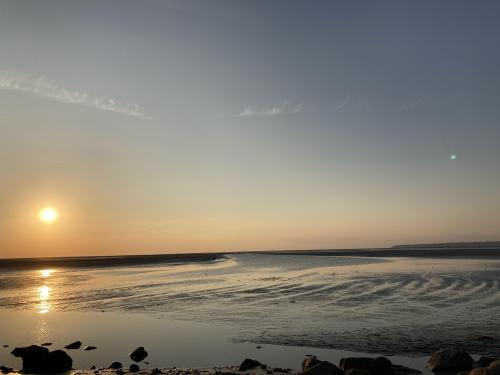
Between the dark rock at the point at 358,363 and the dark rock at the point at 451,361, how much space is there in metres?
2.12

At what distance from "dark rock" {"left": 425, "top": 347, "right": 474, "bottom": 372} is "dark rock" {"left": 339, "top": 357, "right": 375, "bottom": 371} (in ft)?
6.95

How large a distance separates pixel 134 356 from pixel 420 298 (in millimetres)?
20060

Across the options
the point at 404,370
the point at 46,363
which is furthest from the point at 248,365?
the point at 46,363

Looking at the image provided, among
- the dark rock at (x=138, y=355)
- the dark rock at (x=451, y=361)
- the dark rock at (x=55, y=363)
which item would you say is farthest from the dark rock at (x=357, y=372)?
the dark rock at (x=55, y=363)

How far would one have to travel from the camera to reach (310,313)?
79.4 ft

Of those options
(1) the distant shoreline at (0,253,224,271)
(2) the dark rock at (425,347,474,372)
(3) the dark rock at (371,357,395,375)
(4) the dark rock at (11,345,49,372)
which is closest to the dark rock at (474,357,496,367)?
(2) the dark rock at (425,347,474,372)

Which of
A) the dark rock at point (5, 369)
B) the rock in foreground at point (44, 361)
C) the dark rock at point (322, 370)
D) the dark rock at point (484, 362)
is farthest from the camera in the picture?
the rock in foreground at point (44, 361)

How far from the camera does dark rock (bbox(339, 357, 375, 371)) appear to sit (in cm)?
1279

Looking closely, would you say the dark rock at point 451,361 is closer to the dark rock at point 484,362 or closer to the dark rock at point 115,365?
the dark rock at point 484,362

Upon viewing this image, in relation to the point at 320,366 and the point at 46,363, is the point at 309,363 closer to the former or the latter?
the point at 320,366

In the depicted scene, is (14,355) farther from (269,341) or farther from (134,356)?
(269,341)

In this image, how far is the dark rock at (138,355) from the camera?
15660 millimetres

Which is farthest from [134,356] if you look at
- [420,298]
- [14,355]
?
[420,298]

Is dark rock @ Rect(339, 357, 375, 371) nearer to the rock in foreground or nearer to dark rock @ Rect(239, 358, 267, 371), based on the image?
dark rock @ Rect(239, 358, 267, 371)
